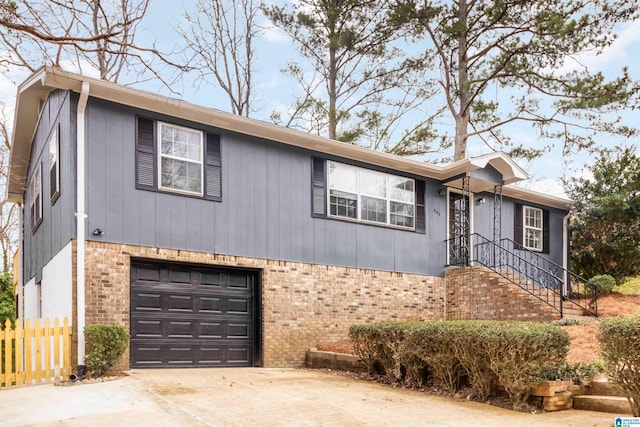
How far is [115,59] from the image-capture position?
806 inches

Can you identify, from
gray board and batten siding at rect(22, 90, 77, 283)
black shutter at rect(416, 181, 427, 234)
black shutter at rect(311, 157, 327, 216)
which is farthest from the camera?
black shutter at rect(416, 181, 427, 234)

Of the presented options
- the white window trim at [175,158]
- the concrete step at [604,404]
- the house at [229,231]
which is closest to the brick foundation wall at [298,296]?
the house at [229,231]

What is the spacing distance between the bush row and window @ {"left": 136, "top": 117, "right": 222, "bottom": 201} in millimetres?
4305

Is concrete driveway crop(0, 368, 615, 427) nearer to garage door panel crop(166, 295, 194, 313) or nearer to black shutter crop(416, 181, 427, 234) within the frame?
garage door panel crop(166, 295, 194, 313)

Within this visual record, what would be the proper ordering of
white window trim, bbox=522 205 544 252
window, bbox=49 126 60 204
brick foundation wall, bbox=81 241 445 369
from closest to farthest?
brick foundation wall, bbox=81 241 445 369, window, bbox=49 126 60 204, white window trim, bbox=522 205 544 252

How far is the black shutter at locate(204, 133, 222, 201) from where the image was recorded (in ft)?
37.5

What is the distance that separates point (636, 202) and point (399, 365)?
12.8 m

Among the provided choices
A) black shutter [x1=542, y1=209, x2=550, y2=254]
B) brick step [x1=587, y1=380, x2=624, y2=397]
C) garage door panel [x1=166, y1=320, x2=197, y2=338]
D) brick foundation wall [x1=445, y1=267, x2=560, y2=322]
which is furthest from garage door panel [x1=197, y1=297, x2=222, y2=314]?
black shutter [x1=542, y1=209, x2=550, y2=254]

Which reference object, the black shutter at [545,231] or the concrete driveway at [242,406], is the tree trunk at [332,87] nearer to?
the black shutter at [545,231]

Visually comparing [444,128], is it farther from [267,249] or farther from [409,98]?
[267,249]

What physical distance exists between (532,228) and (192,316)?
11.6 meters

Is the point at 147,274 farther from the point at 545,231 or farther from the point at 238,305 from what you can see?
the point at 545,231

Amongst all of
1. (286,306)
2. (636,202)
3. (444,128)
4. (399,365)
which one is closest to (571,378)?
(399,365)

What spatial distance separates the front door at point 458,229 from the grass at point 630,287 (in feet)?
21.0
